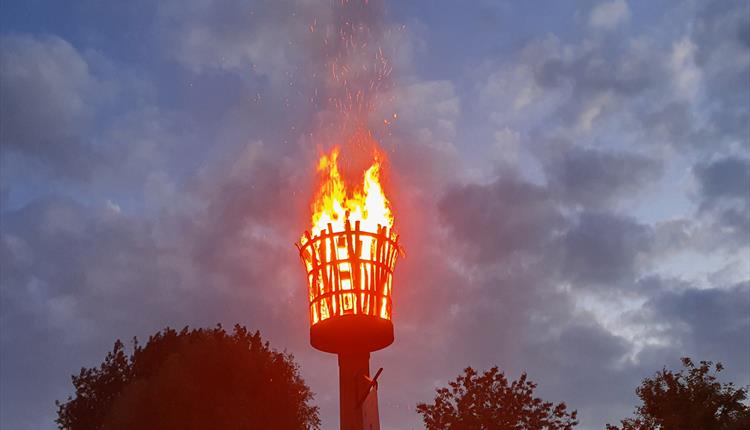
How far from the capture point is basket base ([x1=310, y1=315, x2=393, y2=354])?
64.4 ft

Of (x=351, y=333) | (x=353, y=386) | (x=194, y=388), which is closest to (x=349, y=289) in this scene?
(x=351, y=333)

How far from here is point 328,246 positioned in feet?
65.3

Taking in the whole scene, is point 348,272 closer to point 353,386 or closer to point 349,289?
point 349,289

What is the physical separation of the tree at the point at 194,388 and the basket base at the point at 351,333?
1620cm

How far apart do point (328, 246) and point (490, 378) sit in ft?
78.4

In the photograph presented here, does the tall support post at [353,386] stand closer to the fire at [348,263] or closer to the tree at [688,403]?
the fire at [348,263]

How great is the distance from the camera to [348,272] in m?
19.5

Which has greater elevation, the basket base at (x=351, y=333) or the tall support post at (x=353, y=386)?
the basket base at (x=351, y=333)

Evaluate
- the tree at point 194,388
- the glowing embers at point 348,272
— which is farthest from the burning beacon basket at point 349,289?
the tree at point 194,388

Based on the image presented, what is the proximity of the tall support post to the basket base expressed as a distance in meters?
0.23

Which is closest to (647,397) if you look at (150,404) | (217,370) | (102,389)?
(217,370)

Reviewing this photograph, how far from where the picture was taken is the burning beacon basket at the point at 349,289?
771 inches

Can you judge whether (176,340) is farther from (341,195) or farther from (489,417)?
(341,195)

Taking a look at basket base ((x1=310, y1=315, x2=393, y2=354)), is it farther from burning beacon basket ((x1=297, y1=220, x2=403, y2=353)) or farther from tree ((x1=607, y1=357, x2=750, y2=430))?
tree ((x1=607, y1=357, x2=750, y2=430))
